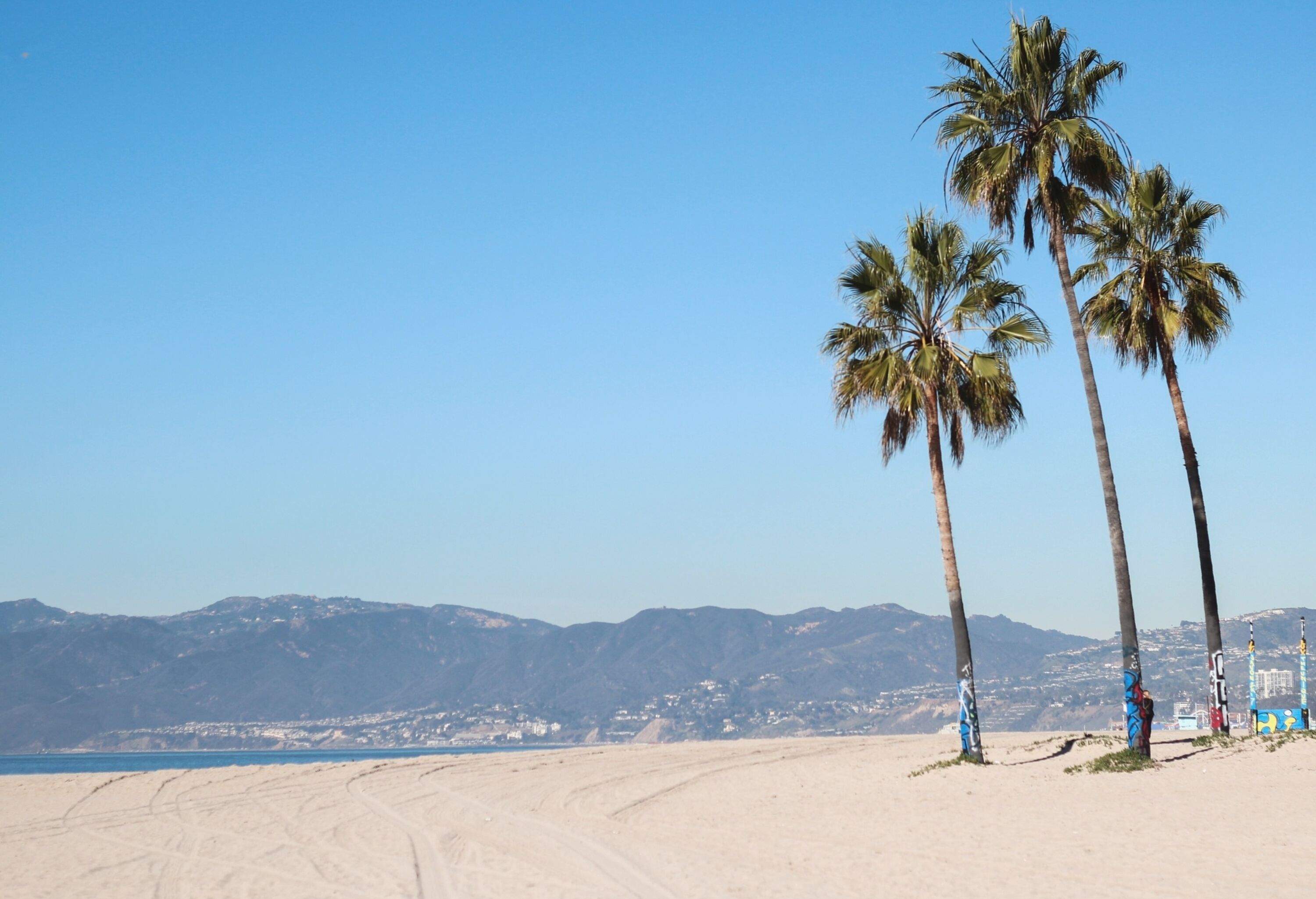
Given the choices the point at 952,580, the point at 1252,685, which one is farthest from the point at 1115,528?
the point at 1252,685

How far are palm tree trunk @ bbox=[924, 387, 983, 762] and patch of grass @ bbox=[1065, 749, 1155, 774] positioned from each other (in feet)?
9.08

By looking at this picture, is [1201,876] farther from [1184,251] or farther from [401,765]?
[401,765]

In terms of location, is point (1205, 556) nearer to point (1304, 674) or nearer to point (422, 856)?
point (1304, 674)

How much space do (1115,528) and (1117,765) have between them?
5340 millimetres

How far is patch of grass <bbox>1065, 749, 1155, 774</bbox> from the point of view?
23.4m

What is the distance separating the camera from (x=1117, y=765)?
23.7 metres

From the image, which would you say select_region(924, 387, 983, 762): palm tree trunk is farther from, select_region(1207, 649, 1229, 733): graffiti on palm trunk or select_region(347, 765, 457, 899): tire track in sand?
select_region(347, 765, 457, 899): tire track in sand

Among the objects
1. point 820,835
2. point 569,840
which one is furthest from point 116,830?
point 820,835

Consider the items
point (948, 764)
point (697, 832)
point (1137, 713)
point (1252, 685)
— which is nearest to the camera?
point (697, 832)

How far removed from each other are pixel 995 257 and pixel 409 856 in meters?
19.2

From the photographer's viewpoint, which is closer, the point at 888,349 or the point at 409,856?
the point at 409,856

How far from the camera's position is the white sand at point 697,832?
13602 millimetres

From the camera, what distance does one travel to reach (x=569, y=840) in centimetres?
1762

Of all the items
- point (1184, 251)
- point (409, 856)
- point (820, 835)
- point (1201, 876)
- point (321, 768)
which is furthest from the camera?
point (321, 768)
